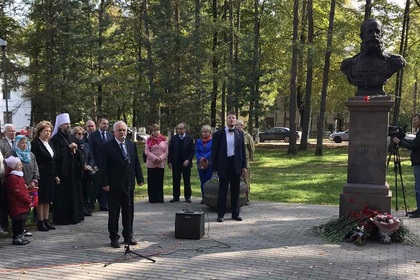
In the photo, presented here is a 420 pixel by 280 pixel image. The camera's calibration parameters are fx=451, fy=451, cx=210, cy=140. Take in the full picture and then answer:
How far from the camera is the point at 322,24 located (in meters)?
32.1

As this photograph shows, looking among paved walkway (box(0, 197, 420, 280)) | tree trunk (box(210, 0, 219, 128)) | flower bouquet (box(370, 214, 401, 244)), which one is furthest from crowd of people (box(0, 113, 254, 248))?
tree trunk (box(210, 0, 219, 128))

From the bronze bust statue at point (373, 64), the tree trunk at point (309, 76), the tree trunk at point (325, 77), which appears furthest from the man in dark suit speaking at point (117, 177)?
the tree trunk at point (325, 77)

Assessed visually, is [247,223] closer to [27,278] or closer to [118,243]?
[118,243]

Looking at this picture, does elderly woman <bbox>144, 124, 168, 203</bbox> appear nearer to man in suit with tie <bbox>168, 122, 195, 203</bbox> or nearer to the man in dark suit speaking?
man in suit with tie <bbox>168, 122, 195, 203</bbox>

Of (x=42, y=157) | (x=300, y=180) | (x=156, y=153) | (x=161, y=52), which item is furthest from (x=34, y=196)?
(x=161, y=52)

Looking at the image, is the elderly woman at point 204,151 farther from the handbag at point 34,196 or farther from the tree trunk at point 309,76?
the tree trunk at point 309,76

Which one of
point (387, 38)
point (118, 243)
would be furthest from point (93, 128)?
point (387, 38)

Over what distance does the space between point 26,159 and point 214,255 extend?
11.3 feet

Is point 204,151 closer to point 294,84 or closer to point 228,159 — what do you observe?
point 228,159

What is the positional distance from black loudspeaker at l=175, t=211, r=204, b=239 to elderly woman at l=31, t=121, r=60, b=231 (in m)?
2.37

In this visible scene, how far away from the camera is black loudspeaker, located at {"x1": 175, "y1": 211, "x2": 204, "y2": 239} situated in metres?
7.26

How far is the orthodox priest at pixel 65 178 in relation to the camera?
8.40 m

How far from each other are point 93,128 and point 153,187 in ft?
6.53

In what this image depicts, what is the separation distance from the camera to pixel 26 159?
7.30 meters
